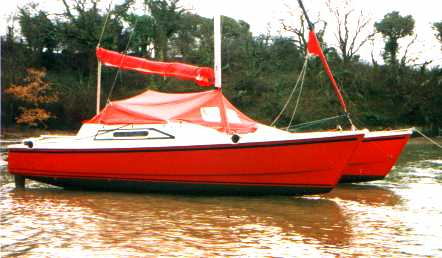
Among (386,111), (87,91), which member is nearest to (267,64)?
(386,111)

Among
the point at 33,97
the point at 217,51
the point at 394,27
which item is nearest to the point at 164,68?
the point at 217,51

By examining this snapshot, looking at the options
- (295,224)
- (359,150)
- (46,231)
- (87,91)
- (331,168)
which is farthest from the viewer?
(87,91)

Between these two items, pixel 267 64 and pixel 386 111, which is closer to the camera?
pixel 386 111

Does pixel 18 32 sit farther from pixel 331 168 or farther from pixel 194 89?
pixel 331 168

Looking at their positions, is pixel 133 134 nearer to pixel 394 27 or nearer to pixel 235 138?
pixel 235 138

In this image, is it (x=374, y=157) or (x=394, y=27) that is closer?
(x=374, y=157)

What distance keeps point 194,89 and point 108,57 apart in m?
25.9

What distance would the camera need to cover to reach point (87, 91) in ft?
123

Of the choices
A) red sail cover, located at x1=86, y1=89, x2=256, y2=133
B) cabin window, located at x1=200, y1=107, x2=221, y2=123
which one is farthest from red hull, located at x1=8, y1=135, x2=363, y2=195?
cabin window, located at x1=200, y1=107, x2=221, y2=123

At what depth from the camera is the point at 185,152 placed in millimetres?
10203

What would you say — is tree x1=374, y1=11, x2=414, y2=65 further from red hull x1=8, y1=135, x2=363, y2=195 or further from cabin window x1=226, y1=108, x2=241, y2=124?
red hull x1=8, y1=135, x2=363, y2=195

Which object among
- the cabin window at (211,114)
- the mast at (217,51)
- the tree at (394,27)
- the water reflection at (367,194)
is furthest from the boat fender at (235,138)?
the tree at (394,27)

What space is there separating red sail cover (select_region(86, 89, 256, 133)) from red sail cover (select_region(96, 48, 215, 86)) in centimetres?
60

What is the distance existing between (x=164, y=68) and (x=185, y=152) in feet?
9.40
